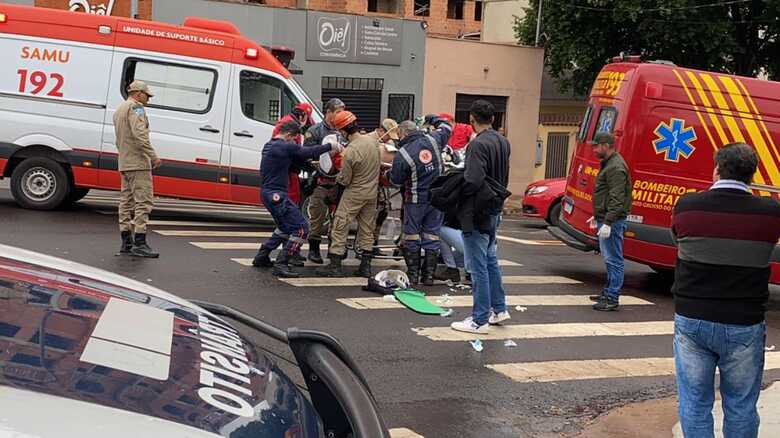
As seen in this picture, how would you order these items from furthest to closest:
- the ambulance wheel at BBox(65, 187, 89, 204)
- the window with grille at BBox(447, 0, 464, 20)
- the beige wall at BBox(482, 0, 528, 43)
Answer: the window with grille at BBox(447, 0, 464, 20)
the beige wall at BBox(482, 0, 528, 43)
the ambulance wheel at BBox(65, 187, 89, 204)

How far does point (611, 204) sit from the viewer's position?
935cm

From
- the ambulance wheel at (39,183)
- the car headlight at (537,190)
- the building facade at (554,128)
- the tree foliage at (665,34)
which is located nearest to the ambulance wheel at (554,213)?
the car headlight at (537,190)

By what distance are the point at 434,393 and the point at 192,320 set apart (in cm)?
377

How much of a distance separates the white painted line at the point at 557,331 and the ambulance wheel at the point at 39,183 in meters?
6.95

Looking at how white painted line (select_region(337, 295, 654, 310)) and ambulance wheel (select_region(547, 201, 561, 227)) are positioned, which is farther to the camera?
ambulance wheel (select_region(547, 201, 561, 227))

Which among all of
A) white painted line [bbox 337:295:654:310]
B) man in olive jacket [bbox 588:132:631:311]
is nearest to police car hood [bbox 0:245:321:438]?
white painted line [bbox 337:295:654:310]

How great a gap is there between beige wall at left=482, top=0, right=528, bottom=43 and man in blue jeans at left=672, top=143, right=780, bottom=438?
100 feet

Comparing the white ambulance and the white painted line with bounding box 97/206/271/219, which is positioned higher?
the white ambulance

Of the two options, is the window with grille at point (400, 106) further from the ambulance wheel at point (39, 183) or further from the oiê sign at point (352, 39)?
the ambulance wheel at point (39, 183)

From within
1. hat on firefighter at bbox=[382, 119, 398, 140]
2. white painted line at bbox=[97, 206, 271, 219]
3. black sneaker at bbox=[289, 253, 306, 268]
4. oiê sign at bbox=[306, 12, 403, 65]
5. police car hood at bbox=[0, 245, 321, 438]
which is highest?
oiê sign at bbox=[306, 12, 403, 65]

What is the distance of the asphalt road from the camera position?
6.20 metres

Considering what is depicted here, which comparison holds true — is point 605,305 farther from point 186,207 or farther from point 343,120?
point 186,207

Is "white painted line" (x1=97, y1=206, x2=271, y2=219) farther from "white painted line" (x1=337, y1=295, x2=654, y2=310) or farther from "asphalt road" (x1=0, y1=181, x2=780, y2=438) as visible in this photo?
"white painted line" (x1=337, y1=295, x2=654, y2=310)

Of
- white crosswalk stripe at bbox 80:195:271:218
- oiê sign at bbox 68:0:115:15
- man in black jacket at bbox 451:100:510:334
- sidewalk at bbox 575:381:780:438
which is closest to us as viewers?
sidewalk at bbox 575:381:780:438
